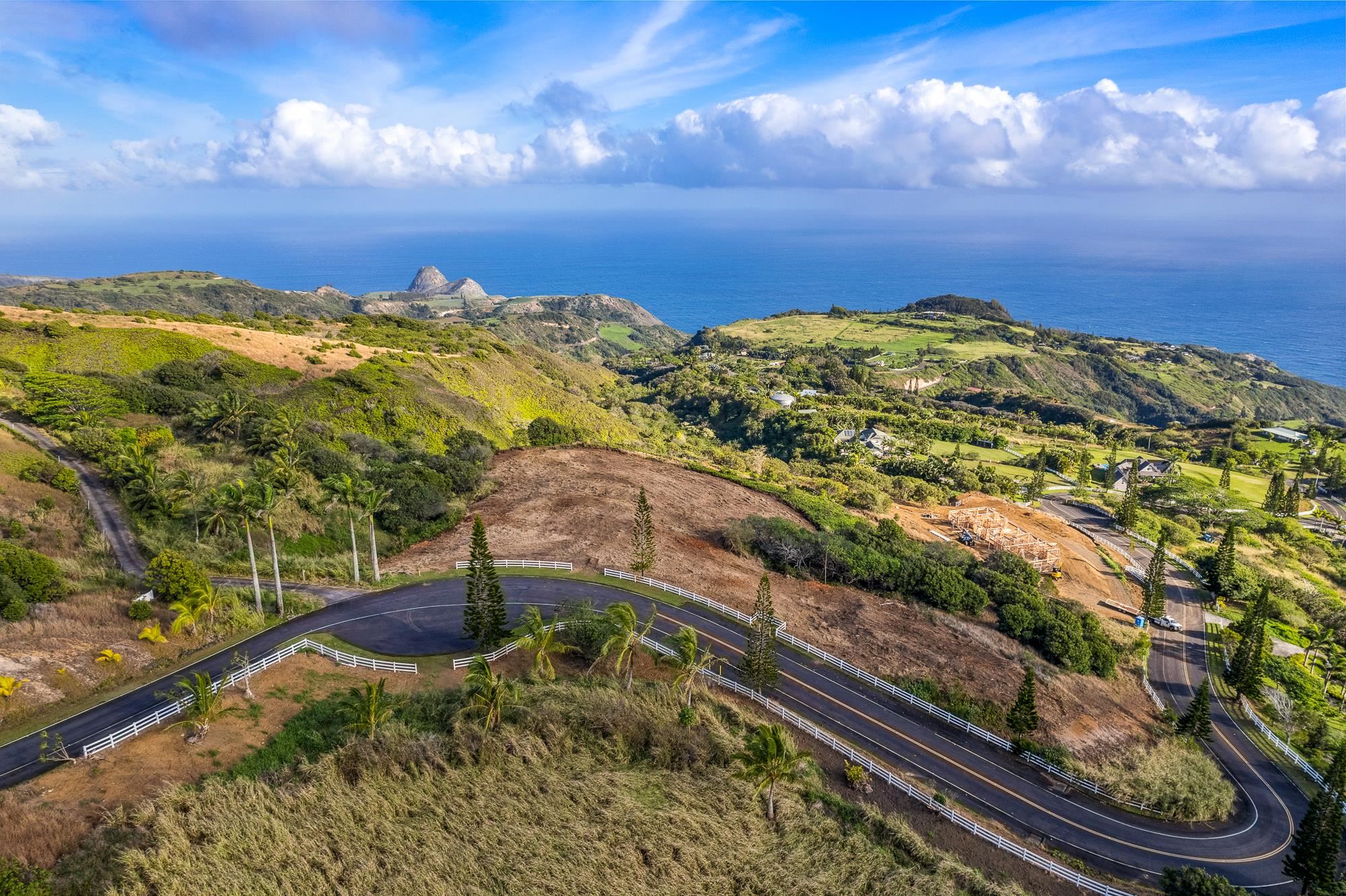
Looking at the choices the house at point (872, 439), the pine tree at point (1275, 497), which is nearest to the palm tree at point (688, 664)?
the house at point (872, 439)

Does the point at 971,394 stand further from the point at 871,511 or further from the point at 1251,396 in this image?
the point at 871,511

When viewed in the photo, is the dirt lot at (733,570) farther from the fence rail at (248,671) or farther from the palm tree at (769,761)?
the palm tree at (769,761)

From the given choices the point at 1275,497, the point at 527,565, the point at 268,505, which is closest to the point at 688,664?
the point at 527,565

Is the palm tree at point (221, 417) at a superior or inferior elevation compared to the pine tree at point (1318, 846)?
superior

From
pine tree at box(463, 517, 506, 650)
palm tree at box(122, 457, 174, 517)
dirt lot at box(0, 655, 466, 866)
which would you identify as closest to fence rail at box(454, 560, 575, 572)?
pine tree at box(463, 517, 506, 650)

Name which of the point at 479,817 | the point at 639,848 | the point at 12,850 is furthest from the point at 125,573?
the point at 639,848

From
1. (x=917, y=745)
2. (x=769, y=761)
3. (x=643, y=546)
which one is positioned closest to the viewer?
(x=769, y=761)

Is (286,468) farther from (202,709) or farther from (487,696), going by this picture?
(487,696)
